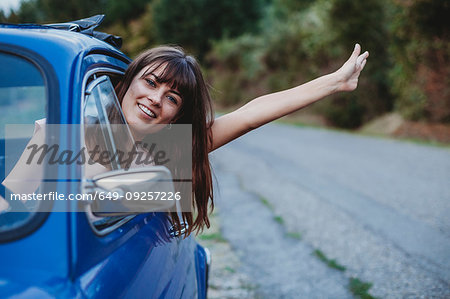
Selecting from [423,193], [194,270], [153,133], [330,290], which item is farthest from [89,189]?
[423,193]

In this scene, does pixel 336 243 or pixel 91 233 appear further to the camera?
pixel 336 243

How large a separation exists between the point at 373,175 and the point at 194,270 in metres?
7.30

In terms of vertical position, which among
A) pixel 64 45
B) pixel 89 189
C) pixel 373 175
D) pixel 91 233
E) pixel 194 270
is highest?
pixel 64 45

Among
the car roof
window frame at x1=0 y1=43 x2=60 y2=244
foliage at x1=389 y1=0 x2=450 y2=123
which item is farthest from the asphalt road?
foliage at x1=389 y1=0 x2=450 y2=123

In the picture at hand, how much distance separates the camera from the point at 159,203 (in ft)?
4.48

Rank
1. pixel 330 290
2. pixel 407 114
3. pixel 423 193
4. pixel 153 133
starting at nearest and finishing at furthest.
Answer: pixel 153 133 → pixel 330 290 → pixel 423 193 → pixel 407 114

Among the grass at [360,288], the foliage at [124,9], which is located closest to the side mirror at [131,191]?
the grass at [360,288]

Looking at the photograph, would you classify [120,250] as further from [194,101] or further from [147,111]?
[194,101]

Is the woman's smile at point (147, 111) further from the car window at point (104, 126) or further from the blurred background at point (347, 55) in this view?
the blurred background at point (347, 55)

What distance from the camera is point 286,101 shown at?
219cm

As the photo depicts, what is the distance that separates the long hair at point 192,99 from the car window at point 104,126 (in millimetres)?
255

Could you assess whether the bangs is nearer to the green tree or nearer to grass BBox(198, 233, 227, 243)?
grass BBox(198, 233, 227, 243)

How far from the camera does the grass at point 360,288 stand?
3.86 m

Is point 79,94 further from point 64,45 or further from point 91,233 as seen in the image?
point 91,233
